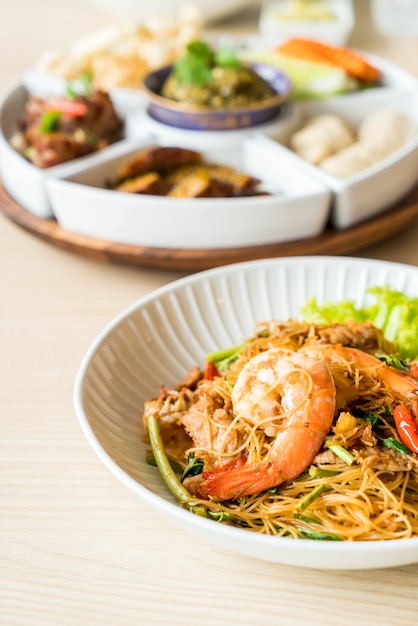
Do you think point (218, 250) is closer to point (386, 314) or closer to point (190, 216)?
point (190, 216)

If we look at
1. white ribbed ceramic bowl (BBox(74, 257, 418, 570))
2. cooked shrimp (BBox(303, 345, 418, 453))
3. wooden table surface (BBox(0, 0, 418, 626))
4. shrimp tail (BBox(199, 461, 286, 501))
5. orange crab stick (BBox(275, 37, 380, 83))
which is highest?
cooked shrimp (BBox(303, 345, 418, 453))

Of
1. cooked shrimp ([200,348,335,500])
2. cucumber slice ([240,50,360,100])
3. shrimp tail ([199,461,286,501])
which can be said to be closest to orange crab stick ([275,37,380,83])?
cucumber slice ([240,50,360,100])

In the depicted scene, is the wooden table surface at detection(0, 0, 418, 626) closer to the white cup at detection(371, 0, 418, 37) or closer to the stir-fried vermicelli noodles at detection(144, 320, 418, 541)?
the stir-fried vermicelli noodles at detection(144, 320, 418, 541)

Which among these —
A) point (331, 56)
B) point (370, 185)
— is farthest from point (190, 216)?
point (331, 56)

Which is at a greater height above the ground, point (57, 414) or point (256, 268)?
point (256, 268)

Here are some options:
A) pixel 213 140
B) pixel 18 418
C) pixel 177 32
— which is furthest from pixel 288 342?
pixel 177 32

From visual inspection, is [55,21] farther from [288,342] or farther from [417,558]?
[417,558]

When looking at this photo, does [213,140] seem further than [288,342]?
Yes
